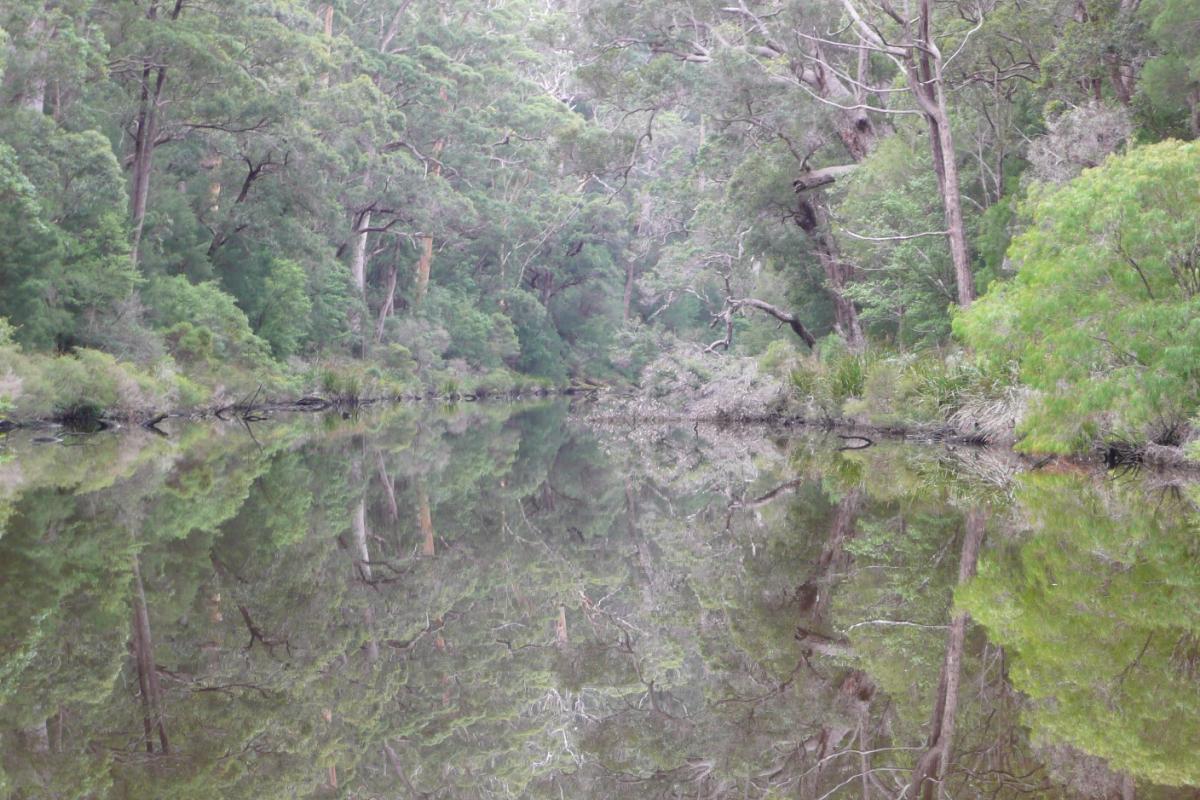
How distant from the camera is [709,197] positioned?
3259cm

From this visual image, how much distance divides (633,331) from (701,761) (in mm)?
49324

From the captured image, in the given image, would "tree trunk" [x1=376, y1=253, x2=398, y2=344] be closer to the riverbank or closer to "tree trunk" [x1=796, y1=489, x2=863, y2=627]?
the riverbank

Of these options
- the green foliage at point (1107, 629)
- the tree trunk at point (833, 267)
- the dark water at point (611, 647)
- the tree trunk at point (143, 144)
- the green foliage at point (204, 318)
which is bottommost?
the dark water at point (611, 647)

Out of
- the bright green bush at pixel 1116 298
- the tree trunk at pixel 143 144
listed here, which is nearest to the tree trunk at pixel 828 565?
the bright green bush at pixel 1116 298

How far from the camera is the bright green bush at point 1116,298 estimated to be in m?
10.8

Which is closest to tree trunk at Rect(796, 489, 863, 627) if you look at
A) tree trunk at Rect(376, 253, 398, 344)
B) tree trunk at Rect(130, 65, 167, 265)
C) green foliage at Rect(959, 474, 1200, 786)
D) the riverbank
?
green foliage at Rect(959, 474, 1200, 786)

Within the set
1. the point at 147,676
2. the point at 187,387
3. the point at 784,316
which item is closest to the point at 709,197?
the point at 784,316

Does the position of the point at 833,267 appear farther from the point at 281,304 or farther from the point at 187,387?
the point at 281,304

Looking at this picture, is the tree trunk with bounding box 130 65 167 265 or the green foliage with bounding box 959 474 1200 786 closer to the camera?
the green foliage with bounding box 959 474 1200 786

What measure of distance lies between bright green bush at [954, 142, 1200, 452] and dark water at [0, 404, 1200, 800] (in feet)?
3.39

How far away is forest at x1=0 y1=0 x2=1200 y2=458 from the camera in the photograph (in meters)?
12.1

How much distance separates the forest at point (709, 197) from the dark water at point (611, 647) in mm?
2759

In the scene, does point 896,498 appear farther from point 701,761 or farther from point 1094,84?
point 1094,84

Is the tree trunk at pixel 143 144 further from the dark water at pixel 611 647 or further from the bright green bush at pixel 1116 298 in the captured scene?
the bright green bush at pixel 1116 298
